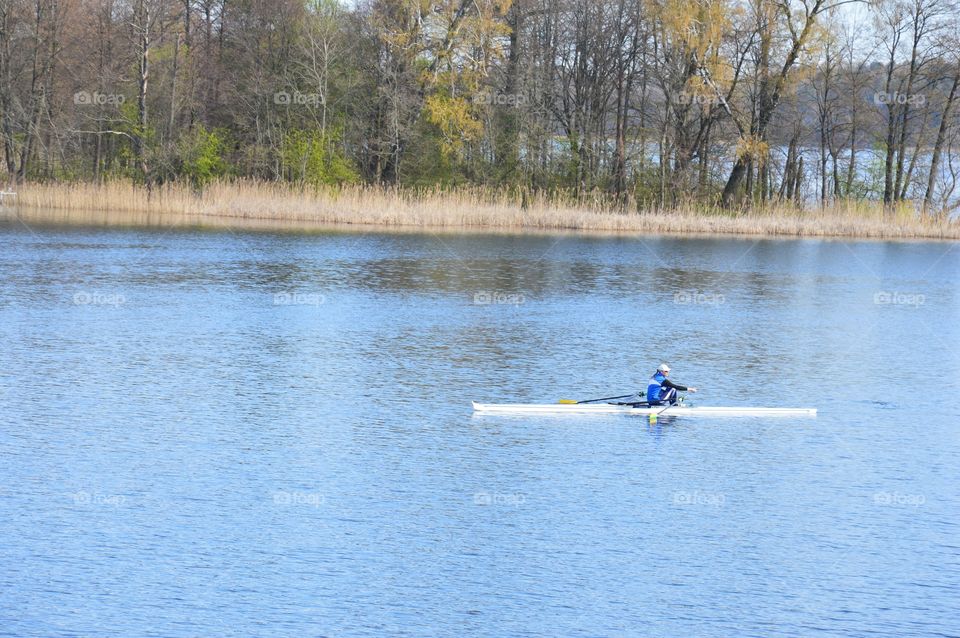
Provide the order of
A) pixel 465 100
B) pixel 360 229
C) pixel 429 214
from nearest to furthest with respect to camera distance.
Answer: pixel 360 229
pixel 429 214
pixel 465 100

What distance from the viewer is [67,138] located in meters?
50.5

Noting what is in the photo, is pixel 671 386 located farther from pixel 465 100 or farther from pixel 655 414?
pixel 465 100

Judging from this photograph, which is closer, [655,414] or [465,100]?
[655,414]

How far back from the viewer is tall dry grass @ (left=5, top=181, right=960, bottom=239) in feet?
131

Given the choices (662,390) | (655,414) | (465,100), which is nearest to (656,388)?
(662,390)

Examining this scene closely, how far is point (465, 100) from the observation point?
4822cm

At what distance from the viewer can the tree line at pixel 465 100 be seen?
154ft

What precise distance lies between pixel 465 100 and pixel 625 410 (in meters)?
36.4

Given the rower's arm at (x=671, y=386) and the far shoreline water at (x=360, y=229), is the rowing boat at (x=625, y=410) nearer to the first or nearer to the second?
the rower's arm at (x=671, y=386)

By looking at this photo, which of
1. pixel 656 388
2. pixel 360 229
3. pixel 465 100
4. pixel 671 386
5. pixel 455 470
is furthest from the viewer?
pixel 465 100

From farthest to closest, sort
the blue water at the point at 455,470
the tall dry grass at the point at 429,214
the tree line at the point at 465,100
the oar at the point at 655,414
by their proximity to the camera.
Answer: the tree line at the point at 465,100 → the tall dry grass at the point at 429,214 → the oar at the point at 655,414 → the blue water at the point at 455,470

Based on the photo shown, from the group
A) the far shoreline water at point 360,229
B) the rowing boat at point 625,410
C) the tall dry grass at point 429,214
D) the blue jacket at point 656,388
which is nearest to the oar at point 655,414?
the rowing boat at point 625,410

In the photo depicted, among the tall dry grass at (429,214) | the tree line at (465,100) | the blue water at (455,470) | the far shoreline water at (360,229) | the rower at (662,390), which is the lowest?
the blue water at (455,470)

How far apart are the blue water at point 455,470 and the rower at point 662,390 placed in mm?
331
